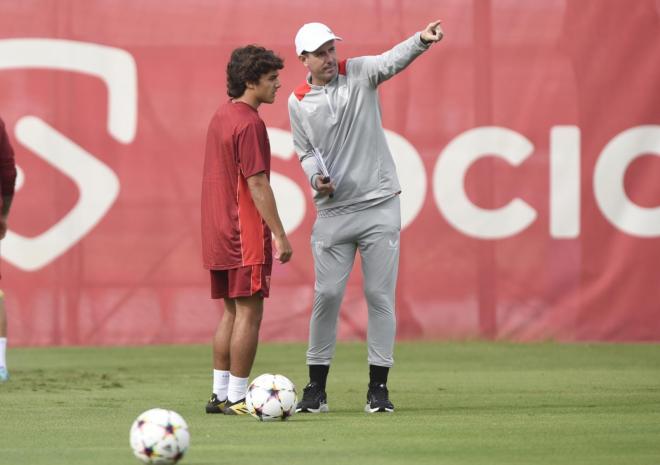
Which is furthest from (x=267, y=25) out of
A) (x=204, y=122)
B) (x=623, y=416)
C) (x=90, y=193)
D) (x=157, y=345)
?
(x=623, y=416)

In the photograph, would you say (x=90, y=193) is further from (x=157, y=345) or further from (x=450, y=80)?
(x=450, y=80)

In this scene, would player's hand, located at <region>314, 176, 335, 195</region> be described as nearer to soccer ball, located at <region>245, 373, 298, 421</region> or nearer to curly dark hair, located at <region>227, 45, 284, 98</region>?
curly dark hair, located at <region>227, 45, 284, 98</region>

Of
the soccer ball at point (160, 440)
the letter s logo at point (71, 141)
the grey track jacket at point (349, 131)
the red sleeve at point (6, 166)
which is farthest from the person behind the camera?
the letter s logo at point (71, 141)

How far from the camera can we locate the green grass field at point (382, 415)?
5.36 metres

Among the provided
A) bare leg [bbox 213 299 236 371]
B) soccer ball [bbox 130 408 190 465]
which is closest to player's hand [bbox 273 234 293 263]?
Answer: bare leg [bbox 213 299 236 371]

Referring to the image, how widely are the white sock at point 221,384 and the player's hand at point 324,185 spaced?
99 cm

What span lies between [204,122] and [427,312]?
7.29 ft

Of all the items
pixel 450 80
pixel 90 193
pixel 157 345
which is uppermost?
pixel 450 80

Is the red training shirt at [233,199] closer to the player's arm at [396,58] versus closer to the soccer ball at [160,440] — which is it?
the player's arm at [396,58]

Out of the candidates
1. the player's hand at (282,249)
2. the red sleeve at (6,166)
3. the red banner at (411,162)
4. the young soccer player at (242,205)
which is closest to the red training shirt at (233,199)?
the young soccer player at (242,205)

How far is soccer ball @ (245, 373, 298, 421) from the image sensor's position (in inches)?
248

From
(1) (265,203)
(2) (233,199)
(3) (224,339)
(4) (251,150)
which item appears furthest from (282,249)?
(3) (224,339)

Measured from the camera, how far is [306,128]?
22.5ft

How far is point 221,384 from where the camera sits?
22.5 feet
